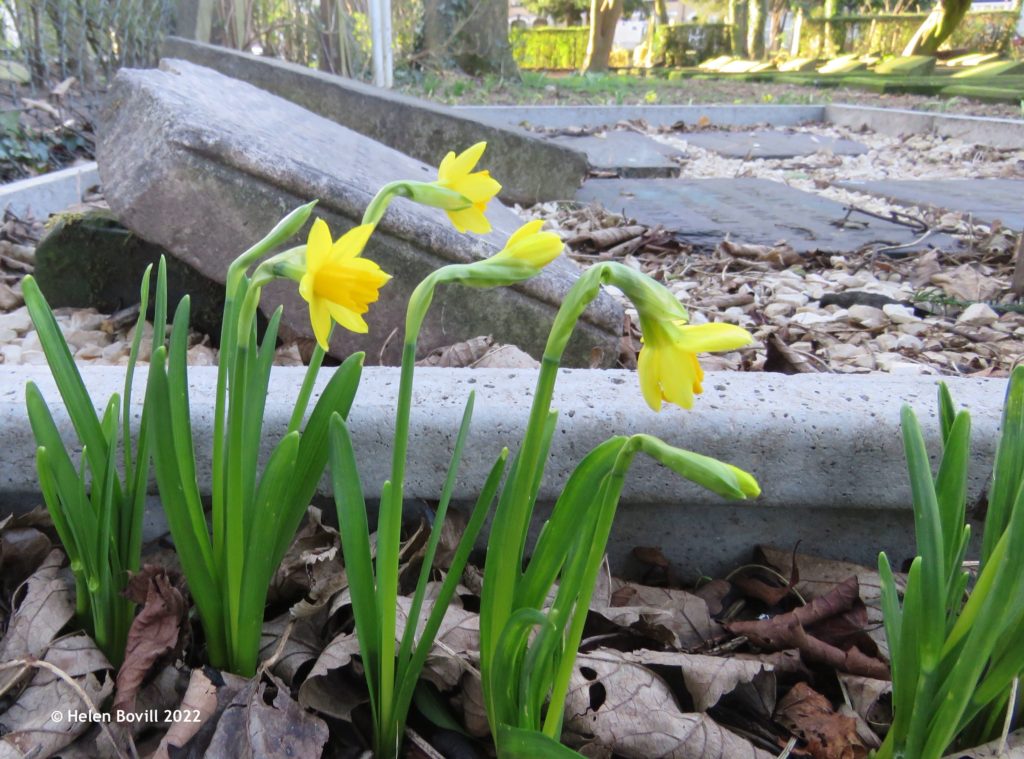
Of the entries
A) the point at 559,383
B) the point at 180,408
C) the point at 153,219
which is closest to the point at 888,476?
the point at 559,383

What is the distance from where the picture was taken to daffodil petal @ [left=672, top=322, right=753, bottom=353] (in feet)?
2.24

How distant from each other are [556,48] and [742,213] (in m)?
34.9

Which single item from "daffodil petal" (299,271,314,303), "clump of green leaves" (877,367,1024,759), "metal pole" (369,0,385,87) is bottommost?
"clump of green leaves" (877,367,1024,759)

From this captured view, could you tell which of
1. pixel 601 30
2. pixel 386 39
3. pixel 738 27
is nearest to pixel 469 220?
pixel 386 39

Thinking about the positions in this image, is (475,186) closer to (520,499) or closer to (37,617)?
(520,499)

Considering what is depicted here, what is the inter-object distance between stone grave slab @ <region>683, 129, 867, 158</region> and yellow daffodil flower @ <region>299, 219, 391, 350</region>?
20.0 feet

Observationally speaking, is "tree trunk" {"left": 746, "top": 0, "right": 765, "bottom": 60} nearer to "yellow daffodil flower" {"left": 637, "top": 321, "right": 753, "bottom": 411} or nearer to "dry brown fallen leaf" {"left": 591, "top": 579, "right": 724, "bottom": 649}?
"dry brown fallen leaf" {"left": 591, "top": 579, "right": 724, "bottom": 649}

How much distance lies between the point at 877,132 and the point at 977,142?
1352mm

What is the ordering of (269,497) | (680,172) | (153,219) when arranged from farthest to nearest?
(680,172), (153,219), (269,497)

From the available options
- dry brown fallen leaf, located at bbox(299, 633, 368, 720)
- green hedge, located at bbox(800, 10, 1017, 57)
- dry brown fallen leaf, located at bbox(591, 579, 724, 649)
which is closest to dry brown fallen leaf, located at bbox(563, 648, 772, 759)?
dry brown fallen leaf, located at bbox(591, 579, 724, 649)

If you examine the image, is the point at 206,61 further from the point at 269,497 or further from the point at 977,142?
the point at 977,142

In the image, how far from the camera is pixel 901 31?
105 feet

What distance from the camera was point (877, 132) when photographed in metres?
8.41

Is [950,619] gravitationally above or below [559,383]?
below
